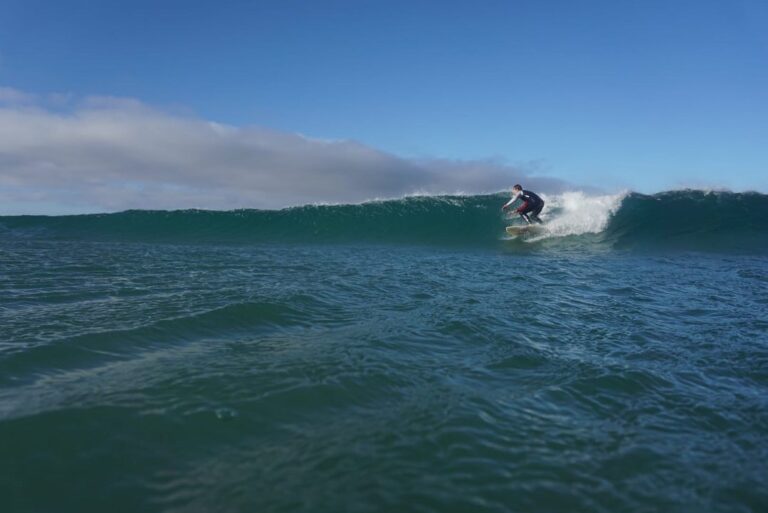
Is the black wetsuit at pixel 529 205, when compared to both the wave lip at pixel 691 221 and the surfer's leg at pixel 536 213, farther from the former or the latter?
the wave lip at pixel 691 221

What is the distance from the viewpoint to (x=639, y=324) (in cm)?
743

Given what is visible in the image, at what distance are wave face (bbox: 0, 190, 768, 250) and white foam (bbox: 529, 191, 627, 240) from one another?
44 mm

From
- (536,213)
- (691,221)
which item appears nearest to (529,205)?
(536,213)

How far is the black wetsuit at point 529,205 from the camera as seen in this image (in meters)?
20.5

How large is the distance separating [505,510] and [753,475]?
6.33 ft

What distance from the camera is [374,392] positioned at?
458 cm

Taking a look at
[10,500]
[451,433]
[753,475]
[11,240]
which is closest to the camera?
[10,500]

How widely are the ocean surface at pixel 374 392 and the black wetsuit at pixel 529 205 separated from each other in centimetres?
965

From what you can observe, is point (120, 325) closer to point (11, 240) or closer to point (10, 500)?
point (10, 500)

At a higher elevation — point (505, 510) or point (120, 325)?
point (120, 325)

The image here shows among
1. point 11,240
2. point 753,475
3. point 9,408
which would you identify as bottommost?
point 753,475

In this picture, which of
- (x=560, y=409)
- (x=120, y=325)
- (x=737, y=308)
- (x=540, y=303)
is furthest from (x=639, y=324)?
(x=120, y=325)

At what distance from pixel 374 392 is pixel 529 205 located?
1751cm

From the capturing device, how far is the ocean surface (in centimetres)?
314
